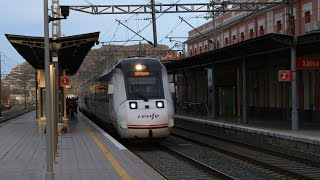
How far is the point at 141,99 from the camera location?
640 inches

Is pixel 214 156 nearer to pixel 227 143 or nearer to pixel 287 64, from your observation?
pixel 227 143

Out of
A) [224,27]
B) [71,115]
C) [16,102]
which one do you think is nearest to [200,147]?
[71,115]

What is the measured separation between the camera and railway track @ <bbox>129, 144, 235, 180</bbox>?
1181cm

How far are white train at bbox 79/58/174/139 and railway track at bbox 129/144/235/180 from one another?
2.66 feet

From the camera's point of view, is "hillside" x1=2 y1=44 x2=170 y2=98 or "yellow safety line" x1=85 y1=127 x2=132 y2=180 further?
"hillside" x1=2 y1=44 x2=170 y2=98

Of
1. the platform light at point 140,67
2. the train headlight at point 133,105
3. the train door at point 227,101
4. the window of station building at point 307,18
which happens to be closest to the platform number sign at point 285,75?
the platform light at point 140,67

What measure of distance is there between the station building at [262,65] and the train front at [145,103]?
4.99 m

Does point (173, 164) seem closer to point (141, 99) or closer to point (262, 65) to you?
point (141, 99)

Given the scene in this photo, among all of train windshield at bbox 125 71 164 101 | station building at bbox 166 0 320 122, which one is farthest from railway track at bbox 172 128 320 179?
station building at bbox 166 0 320 122

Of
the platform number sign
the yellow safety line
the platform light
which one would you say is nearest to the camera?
the yellow safety line

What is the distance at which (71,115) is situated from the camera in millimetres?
37250

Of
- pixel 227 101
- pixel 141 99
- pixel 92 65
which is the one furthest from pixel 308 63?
pixel 92 65

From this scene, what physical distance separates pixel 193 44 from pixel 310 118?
3373 cm

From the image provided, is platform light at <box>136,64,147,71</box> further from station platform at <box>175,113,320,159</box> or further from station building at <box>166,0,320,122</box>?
station platform at <box>175,113,320,159</box>
